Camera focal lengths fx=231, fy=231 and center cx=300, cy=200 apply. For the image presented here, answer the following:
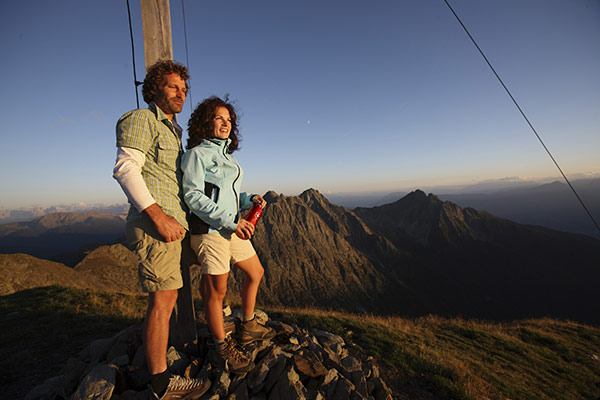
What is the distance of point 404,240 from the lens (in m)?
92.9

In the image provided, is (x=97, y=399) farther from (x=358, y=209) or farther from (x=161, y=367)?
(x=358, y=209)

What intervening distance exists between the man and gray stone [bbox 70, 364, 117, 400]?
2.02 feet

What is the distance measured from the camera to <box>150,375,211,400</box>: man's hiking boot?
7.74 ft

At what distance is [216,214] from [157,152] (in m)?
0.93

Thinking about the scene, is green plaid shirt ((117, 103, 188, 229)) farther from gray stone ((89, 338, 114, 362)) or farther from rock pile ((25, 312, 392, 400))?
gray stone ((89, 338, 114, 362))

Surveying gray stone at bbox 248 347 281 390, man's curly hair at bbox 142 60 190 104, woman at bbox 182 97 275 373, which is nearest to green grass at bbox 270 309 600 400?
gray stone at bbox 248 347 281 390

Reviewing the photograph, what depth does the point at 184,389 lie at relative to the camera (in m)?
2.50

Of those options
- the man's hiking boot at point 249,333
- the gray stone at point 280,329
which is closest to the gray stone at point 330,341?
the gray stone at point 280,329

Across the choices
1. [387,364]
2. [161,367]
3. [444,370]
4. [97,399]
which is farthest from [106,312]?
[444,370]

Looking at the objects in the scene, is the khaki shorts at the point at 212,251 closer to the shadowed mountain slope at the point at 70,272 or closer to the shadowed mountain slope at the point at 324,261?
the shadowed mountain slope at the point at 70,272

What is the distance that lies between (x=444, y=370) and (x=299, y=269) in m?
65.5

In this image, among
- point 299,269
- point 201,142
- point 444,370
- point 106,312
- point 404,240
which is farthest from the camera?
point 404,240

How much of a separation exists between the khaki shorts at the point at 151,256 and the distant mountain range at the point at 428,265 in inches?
1996

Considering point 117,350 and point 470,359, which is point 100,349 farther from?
point 470,359
